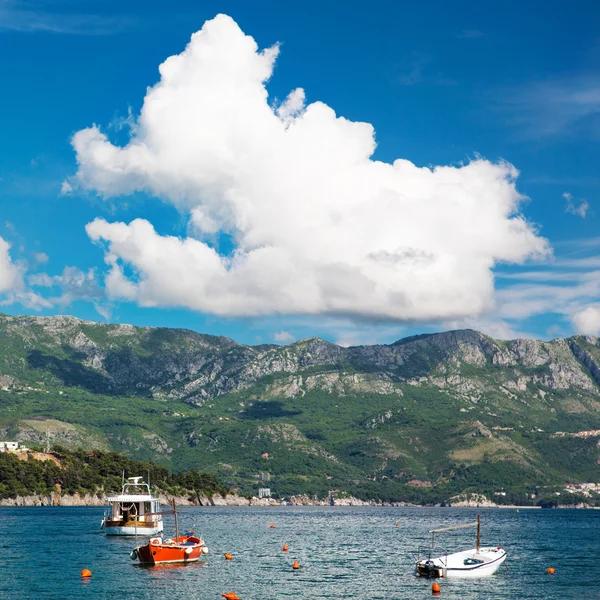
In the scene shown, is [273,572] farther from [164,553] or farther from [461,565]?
[461,565]

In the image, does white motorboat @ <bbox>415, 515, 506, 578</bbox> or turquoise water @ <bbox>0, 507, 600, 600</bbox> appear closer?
turquoise water @ <bbox>0, 507, 600, 600</bbox>

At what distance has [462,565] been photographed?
343ft

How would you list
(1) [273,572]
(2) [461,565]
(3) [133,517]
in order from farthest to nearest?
1. (3) [133,517]
2. (1) [273,572]
3. (2) [461,565]

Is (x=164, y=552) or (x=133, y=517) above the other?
(x=164, y=552)

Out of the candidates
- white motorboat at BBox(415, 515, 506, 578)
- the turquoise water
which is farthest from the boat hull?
the turquoise water

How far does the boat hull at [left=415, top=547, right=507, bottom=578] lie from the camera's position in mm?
102562

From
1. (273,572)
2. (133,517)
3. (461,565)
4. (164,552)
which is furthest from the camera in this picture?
(133,517)

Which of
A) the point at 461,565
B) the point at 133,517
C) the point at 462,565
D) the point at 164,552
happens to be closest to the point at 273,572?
the point at 164,552

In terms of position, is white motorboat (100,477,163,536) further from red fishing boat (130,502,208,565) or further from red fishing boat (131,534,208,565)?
red fishing boat (131,534,208,565)

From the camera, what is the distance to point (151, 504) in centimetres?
17138

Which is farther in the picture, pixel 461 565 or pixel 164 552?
pixel 164 552

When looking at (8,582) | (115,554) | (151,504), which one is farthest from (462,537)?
(8,582)

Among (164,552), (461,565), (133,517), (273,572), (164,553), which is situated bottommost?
(273,572)

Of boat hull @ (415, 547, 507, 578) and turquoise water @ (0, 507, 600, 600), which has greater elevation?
boat hull @ (415, 547, 507, 578)
